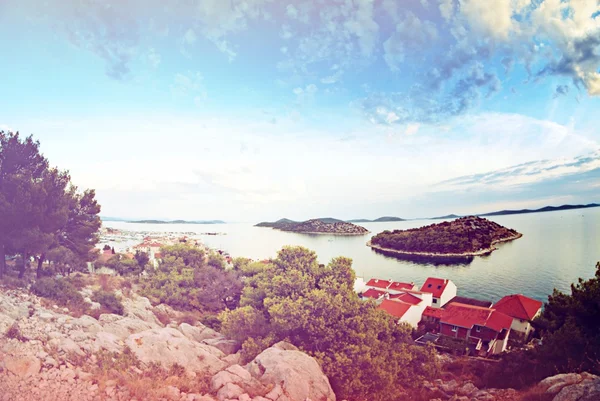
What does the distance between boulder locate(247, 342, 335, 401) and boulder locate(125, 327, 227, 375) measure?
1252mm

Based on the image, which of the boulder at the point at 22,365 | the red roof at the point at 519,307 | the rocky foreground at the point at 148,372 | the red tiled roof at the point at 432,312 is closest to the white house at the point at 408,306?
the red tiled roof at the point at 432,312

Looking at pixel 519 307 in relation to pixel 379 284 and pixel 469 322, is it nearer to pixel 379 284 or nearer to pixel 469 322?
pixel 469 322

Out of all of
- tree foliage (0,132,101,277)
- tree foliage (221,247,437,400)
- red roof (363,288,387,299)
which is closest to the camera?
tree foliage (221,247,437,400)

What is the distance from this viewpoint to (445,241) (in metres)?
62.7

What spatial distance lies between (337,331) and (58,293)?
11166 millimetres


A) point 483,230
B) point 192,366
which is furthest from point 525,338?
point 483,230

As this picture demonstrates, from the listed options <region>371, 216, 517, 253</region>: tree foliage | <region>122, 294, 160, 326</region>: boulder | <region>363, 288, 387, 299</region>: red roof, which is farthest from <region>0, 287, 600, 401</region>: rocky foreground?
<region>371, 216, 517, 253</region>: tree foliage

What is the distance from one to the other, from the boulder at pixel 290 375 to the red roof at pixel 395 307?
52.6 feet

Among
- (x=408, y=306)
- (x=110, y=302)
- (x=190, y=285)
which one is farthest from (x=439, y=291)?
(x=110, y=302)

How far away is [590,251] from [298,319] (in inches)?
2407

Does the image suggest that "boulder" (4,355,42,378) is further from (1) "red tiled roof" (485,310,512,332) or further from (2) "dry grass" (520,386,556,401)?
(1) "red tiled roof" (485,310,512,332)

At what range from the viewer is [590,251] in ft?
159

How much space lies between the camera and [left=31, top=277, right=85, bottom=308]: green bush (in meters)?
11.6

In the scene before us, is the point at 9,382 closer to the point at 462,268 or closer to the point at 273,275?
the point at 273,275
